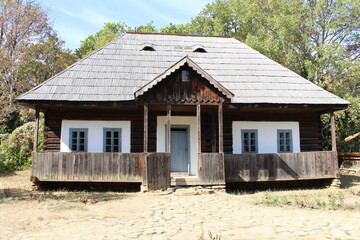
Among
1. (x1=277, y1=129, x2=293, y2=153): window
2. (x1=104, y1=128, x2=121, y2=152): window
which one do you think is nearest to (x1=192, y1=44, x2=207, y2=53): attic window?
(x1=277, y1=129, x2=293, y2=153): window

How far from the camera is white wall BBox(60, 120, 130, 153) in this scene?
11.6 meters

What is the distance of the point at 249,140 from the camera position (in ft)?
41.0

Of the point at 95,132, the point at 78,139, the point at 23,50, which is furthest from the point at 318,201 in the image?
the point at 23,50

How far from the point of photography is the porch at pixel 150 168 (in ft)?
32.3

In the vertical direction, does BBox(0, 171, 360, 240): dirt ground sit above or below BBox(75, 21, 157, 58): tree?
below

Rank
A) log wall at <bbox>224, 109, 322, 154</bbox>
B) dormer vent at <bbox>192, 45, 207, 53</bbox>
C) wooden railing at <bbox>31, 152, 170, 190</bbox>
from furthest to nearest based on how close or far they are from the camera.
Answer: dormer vent at <bbox>192, 45, 207, 53</bbox>
log wall at <bbox>224, 109, 322, 154</bbox>
wooden railing at <bbox>31, 152, 170, 190</bbox>

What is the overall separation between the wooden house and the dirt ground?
1.16m

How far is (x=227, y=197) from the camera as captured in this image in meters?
9.53

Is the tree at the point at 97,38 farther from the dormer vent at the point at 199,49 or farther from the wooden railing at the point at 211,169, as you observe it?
the wooden railing at the point at 211,169

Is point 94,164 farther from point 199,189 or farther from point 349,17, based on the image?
point 349,17

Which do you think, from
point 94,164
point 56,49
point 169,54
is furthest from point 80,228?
point 56,49

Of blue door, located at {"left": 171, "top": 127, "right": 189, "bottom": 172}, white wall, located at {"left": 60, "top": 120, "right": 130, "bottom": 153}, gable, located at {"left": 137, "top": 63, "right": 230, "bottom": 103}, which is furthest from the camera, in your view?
blue door, located at {"left": 171, "top": 127, "right": 189, "bottom": 172}

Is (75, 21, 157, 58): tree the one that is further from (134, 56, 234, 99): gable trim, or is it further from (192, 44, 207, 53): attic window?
(134, 56, 234, 99): gable trim

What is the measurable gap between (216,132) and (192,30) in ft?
70.9
